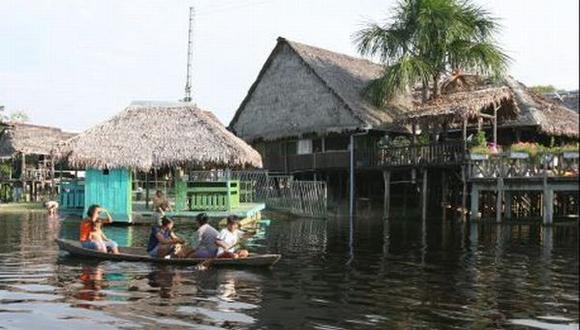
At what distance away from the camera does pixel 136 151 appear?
862 inches

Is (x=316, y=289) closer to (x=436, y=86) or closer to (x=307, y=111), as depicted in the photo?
(x=307, y=111)

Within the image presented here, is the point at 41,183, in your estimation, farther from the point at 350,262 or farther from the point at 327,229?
the point at 350,262

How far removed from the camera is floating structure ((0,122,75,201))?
38844mm

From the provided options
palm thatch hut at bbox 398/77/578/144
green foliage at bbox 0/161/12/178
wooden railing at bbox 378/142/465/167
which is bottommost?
green foliage at bbox 0/161/12/178

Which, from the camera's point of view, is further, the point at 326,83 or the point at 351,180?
the point at 326,83

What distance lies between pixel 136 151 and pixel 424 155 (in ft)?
34.0

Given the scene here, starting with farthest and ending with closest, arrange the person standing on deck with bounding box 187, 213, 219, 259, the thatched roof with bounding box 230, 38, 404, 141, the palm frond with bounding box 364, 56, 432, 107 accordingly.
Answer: the thatched roof with bounding box 230, 38, 404, 141 < the palm frond with bounding box 364, 56, 432, 107 < the person standing on deck with bounding box 187, 213, 219, 259

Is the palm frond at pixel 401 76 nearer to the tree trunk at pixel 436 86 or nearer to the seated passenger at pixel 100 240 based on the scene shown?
the tree trunk at pixel 436 86

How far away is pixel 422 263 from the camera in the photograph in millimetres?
13078

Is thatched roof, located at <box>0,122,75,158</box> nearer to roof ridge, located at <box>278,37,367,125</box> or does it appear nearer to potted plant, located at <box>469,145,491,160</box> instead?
roof ridge, located at <box>278,37,367,125</box>

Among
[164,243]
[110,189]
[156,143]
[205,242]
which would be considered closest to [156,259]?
[164,243]

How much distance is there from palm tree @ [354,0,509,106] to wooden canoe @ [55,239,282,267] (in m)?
16.9

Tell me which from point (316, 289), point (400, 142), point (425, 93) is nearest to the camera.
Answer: point (316, 289)

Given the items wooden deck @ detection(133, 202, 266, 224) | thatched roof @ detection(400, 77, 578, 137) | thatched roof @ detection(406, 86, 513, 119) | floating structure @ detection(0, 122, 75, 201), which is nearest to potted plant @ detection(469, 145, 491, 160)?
wooden deck @ detection(133, 202, 266, 224)
